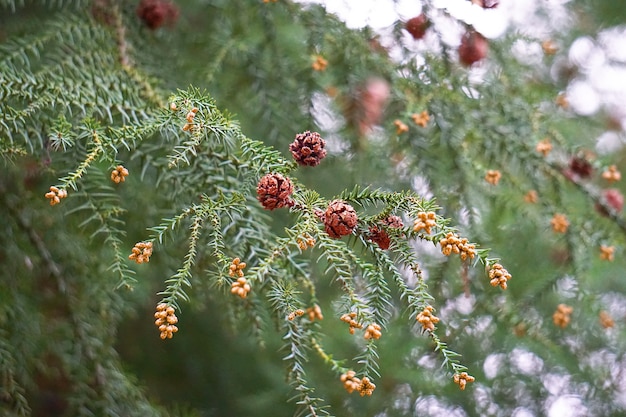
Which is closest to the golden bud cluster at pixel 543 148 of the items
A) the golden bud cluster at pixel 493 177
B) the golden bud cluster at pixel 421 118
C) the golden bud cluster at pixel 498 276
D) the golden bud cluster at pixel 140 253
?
the golden bud cluster at pixel 493 177

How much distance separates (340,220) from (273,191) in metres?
0.09

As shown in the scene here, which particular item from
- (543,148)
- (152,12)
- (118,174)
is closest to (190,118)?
(118,174)

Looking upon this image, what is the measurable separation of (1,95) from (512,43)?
3.58ft

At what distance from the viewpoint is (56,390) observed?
5.74 feet

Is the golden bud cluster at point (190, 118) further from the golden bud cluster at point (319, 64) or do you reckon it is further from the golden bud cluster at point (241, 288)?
the golden bud cluster at point (319, 64)

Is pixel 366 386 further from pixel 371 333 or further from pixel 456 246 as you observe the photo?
pixel 456 246

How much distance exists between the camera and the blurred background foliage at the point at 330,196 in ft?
4.21

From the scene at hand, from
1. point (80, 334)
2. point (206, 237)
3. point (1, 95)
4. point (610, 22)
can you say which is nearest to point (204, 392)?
point (80, 334)

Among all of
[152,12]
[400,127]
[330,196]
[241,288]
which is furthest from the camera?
[330,196]

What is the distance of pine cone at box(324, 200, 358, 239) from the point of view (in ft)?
2.50

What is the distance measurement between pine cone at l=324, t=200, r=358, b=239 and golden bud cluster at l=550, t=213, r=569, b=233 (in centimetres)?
71

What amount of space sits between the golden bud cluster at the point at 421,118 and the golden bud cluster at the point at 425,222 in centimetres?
54

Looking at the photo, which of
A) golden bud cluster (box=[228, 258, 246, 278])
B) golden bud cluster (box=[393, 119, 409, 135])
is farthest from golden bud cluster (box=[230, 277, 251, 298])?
golden bud cluster (box=[393, 119, 409, 135])

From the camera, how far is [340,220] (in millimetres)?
760
